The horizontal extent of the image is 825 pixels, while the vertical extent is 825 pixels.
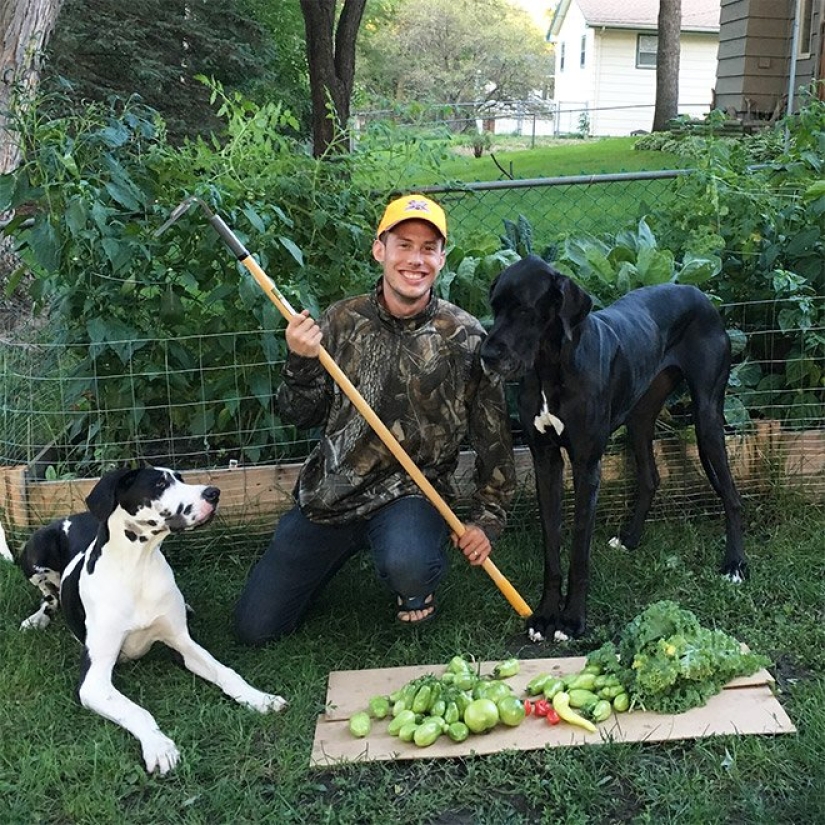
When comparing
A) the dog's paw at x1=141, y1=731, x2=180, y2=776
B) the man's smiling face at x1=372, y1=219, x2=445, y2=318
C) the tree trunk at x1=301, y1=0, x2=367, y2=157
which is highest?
the tree trunk at x1=301, y1=0, x2=367, y2=157

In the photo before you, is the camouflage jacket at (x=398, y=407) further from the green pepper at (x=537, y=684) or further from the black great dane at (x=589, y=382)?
the green pepper at (x=537, y=684)

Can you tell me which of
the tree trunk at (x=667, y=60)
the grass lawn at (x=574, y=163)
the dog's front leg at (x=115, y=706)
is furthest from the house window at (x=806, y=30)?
the dog's front leg at (x=115, y=706)

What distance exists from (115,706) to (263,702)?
439mm

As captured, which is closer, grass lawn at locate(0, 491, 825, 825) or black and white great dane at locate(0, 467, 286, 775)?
grass lawn at locate(0, 491, 825, 825)

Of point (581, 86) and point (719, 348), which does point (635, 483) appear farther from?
point (581, 86)

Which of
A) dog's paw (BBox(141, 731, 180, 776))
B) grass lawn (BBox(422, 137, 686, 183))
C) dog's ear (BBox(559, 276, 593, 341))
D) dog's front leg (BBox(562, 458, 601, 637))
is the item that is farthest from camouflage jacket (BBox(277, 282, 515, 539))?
grass lawn (BBox(422, 137, 686, 183))

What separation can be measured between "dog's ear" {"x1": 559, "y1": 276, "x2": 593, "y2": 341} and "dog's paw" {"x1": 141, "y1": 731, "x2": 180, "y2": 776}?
169cm

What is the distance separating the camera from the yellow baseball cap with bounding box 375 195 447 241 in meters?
2.95

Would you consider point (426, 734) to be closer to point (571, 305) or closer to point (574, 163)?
point (571, 305)

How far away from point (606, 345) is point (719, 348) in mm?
697

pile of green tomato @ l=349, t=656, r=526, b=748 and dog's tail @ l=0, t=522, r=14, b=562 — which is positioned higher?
dog's tail @ l=0, t=522, r=14, b=562

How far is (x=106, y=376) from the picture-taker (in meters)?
3.70

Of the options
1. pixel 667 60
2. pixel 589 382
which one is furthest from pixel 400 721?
pixel 667 60

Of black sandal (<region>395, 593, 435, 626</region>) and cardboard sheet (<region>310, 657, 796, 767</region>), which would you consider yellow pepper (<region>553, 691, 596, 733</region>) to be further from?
black sandal (<region>395, 593, 435, 626</region>)
